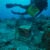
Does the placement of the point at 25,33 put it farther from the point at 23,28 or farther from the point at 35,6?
the point at 35,6

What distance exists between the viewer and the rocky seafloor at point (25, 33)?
7.20 ft

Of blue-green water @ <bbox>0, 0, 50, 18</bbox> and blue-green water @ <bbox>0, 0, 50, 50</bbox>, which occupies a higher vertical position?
blue-green water @ <bbox>0, 0, 50, 18</bbox>

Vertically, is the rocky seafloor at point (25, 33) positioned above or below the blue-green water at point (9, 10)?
below

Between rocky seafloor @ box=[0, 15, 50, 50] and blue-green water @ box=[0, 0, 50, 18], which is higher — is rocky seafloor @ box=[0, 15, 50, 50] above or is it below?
below

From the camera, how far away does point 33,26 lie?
2.21 meters

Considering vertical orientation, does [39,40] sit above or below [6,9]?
below

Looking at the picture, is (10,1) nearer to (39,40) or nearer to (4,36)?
(4,36)

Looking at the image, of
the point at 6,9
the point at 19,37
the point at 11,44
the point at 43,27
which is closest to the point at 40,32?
the point at 43,27

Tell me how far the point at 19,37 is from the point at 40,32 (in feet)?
1.05

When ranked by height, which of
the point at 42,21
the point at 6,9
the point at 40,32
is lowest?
the point at 40,32

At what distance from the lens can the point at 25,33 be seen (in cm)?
220

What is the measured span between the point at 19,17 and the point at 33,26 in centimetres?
25

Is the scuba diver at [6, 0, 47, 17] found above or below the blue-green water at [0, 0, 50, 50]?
above

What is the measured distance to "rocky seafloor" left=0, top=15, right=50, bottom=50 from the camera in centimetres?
220
